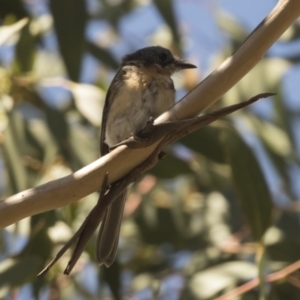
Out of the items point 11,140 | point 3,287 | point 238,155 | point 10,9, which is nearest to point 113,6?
point 10,9

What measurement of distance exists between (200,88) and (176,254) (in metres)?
2.44

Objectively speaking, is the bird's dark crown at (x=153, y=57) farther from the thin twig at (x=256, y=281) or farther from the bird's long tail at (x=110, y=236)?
the thin twig at (x=256, y=281)

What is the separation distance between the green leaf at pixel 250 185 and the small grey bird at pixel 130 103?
342 mm

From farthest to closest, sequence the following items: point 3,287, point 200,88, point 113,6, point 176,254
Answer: point 113,6, point 176,254, point 3,287, point 200,88

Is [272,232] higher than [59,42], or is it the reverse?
[59,42]

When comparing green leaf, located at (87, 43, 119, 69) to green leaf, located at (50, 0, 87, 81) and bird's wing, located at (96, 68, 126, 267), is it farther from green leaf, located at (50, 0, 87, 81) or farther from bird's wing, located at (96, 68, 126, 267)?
bird's wing, located at (96, 68, 126, 267)

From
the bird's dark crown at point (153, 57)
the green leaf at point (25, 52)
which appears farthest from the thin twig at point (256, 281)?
the green leaf at point (25, 52)

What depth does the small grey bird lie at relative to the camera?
278 centimetres

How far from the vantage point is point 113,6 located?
445cm

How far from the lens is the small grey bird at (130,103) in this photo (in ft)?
9.11

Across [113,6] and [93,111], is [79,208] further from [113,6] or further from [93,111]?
[113,6]

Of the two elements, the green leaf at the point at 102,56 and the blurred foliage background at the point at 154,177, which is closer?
the blurred foliage background at the point at 154,177

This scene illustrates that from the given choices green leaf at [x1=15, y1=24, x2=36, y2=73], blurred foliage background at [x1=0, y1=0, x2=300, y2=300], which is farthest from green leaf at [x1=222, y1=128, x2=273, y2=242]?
green leaf at [x1=15, y1=24, x2=36, y2=73]

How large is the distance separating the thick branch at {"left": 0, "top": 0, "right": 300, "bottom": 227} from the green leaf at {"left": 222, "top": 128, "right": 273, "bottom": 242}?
1.33 m
